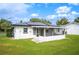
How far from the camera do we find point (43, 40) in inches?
1053

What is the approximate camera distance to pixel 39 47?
1052 inches

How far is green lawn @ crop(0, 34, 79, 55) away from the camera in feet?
87.6

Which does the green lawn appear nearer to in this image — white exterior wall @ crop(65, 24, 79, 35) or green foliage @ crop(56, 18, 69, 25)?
white exterior wall @ crop(65, 24, 79, 35)

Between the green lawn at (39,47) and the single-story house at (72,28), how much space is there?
73mm

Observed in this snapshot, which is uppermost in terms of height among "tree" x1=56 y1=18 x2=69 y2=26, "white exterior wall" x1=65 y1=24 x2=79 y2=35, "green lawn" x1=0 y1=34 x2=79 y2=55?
"tree" x1=56 y1=18 x2=69 y2=26

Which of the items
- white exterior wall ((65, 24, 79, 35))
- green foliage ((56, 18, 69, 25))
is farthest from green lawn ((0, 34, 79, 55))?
green foliage ((56, 18, 69, 25))

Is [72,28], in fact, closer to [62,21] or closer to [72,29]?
[72,29]

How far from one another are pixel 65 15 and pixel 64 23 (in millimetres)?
143

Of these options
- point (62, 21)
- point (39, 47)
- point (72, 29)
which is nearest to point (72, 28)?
point (72, 29)

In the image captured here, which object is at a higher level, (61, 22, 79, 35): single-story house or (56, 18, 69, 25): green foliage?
(56, 18, 69, 25): green foliage

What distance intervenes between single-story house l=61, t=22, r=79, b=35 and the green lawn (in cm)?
7

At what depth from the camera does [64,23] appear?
26719 mm

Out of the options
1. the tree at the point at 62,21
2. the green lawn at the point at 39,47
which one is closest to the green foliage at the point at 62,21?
the tree at the point at 62,21

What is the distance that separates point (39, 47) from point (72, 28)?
67 cm
